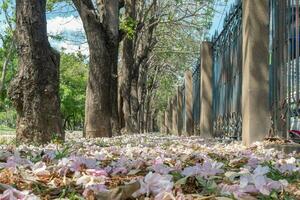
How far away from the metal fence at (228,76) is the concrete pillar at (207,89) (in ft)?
0.36

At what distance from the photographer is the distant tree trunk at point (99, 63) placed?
1080 centimetres

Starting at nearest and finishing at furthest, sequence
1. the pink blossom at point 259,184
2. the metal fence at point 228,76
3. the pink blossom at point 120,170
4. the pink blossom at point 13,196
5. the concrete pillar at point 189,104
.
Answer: the pink blossom at point 13,196 < the pink blossom at point 259,184 < the pink blossom at point 120,170 < the metal fence at point 228,76 < the concrete pillar at point 189,104

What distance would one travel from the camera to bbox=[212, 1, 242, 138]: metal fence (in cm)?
833

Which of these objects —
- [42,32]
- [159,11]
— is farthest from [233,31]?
[159,11]

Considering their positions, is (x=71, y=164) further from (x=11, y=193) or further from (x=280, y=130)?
(x=280, y=130)

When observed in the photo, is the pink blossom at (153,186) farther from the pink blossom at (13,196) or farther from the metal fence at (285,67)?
the metal fence at (285,67)

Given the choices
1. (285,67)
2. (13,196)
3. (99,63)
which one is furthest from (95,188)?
(99,63)

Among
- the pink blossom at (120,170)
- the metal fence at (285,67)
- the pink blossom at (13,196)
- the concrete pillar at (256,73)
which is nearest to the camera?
the pink blossom at (13,196)

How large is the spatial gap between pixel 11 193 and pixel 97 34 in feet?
30.8

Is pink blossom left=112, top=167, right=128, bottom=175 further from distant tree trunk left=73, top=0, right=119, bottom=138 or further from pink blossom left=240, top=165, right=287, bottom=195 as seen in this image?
A: distant tree trunk left=73, top=0, right=119, bottom=138

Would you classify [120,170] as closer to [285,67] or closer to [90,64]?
[285,67]

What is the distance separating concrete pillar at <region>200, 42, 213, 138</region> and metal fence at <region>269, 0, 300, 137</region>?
489 cm

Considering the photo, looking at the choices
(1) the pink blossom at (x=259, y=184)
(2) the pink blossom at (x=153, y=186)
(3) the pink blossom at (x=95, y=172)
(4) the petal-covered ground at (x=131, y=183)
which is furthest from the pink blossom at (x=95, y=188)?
(1) the pink blossom at (x=259, y=184)

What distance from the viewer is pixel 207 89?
1173 centimetres
